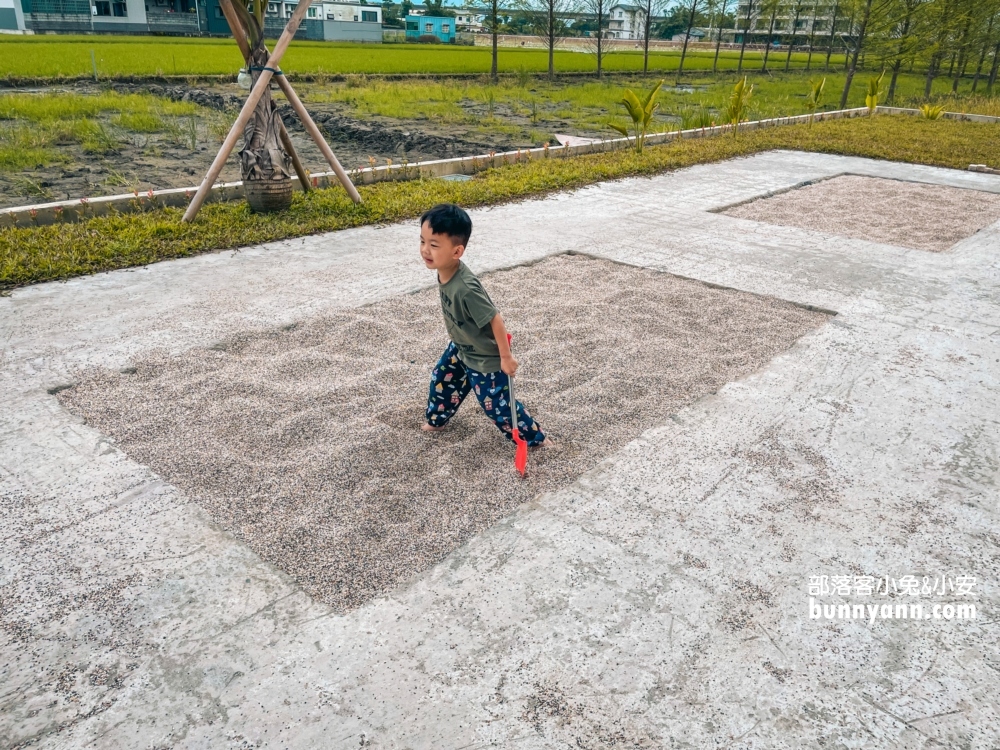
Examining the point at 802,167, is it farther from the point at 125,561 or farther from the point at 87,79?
the point at 87,79

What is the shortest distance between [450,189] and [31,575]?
251 inches

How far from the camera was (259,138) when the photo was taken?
6535 millimetres

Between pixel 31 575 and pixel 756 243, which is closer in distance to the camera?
pixel 31 575

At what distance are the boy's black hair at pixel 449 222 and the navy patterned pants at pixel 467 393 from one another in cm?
57

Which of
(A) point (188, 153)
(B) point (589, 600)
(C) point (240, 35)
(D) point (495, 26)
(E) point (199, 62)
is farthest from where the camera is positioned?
(E) point (199, 62)

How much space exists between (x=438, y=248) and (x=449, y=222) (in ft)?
0.36

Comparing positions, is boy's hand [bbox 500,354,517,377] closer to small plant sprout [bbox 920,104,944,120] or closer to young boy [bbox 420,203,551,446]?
young boy [bbox 420,203,551,446]

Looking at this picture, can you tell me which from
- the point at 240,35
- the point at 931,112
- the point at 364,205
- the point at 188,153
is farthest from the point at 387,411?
the point at 931,112

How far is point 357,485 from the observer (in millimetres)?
2832

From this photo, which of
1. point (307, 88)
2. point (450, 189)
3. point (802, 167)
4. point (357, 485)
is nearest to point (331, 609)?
point (357, 485)

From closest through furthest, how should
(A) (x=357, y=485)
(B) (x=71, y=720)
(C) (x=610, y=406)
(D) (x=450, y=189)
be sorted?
(B) (x=71, y=720)
(A) (x=357, y=485)
(C) (x=610, y=406)
(D) (x=450, y=189)

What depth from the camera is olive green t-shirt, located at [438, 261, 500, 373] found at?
2820 millimetres

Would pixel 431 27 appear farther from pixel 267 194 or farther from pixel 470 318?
pixel 470 318

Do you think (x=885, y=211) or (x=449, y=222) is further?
(x=885, y=211)
